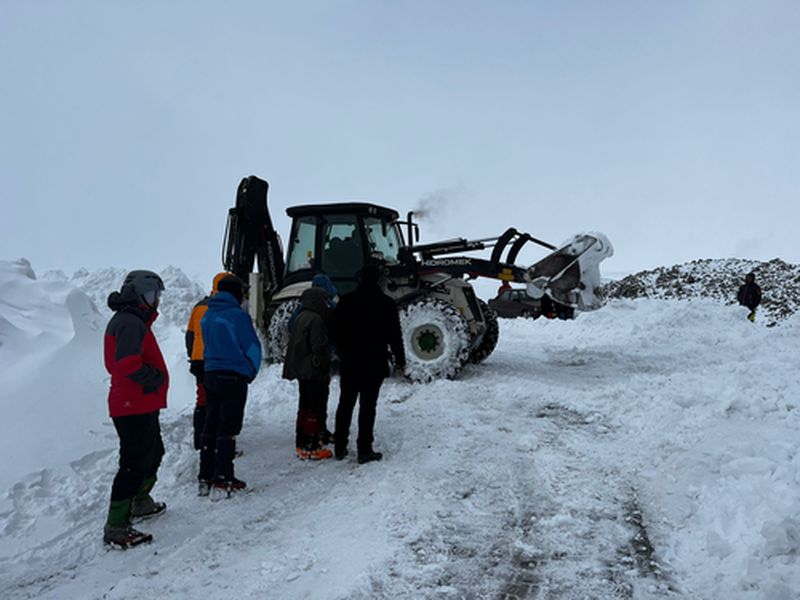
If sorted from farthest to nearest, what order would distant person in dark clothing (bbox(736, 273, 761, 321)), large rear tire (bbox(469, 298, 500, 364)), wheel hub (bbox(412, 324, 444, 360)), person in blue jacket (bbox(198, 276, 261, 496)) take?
distant person in dark clothing (bbox(736, 273, 761, 321)) → large rear tire (bbox(469, 298, 500, 364)) → wheel hub (bbox(412, 324, 444, 360)) → person in blue jacket (bbox(198, 276, 261, 496))

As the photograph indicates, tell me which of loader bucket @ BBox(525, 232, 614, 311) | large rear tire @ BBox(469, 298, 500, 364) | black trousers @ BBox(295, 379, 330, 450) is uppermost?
loader bucket @ BBox(525, 232, 614, 311)

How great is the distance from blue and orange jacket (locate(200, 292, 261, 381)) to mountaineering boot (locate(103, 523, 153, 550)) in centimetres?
127

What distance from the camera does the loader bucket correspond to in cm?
970

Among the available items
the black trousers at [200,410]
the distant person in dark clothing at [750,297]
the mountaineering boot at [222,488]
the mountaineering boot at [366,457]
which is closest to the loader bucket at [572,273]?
the mountaineering boot at [366,457]

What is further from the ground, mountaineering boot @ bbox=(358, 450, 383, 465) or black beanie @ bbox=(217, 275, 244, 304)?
black beanie @ bbox=(217, 275, 244, 304)

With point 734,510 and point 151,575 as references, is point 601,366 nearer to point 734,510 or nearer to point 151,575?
point 734,510

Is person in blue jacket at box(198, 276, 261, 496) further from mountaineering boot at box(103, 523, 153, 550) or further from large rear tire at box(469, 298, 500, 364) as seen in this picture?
large rear tire at box(469, 298, 500, 364)

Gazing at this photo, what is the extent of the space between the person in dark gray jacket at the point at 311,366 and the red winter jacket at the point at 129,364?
159 centimetres

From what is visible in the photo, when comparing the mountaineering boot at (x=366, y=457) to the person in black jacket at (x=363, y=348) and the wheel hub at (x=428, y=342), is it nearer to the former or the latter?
the person in black jacket at (x=363, y=348)

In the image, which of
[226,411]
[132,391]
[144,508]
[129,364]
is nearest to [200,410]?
[226,411]

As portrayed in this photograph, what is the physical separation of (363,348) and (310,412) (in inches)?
33.0

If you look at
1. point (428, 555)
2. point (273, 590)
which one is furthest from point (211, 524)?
point (428, 555)

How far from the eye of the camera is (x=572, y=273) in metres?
9.76

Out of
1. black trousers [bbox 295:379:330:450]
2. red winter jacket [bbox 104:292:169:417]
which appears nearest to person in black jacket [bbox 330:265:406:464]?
black trousers [bbox 295:379:330:450]
